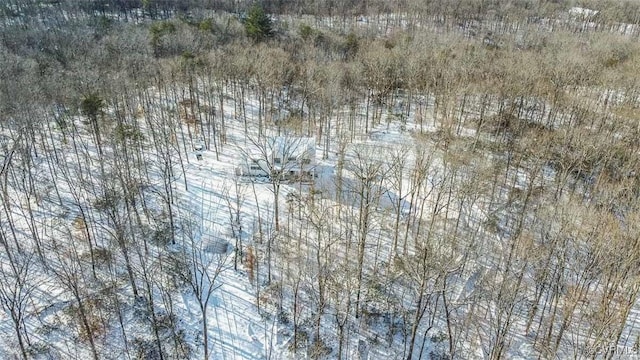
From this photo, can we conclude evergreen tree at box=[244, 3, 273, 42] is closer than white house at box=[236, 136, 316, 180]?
No

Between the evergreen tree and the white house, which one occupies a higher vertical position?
the evergreen tree

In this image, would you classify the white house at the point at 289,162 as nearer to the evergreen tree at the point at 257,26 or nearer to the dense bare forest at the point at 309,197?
the dense bare forest at the point at 309,197

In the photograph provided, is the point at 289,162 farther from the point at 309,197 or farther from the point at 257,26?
the point at 257,26

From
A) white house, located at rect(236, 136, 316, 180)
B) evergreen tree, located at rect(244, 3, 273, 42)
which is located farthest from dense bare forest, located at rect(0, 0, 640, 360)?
evergreen tree, located at rect(244, 3, 273, 42)

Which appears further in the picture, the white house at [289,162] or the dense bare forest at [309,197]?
the white house at [289,162]

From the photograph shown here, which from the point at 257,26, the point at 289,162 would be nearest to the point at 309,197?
the point at 289,162

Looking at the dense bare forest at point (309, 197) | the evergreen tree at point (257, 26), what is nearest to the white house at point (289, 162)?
the dense bare forest at point (309, 197)

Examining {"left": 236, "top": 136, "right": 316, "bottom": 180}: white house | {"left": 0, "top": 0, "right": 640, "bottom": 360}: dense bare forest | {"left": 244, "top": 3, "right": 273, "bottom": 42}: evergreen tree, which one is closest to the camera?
{"left": 0, "top": 0, "right": 640, "bottom": 360}: dense bare forest

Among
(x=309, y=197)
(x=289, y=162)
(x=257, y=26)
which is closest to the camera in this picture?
(x=309, y=197)

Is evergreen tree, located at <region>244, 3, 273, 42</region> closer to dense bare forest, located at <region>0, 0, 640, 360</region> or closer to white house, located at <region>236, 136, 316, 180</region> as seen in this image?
dense bare forest, located at <region>0, 0, 640, 360</region>
